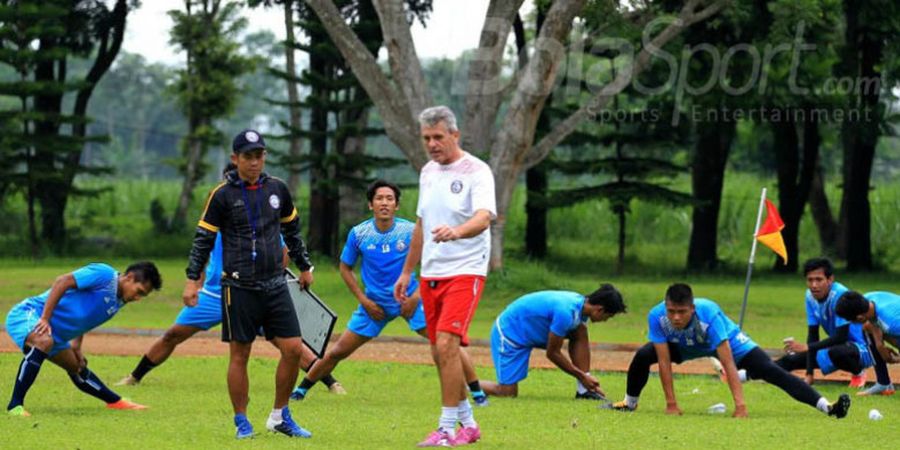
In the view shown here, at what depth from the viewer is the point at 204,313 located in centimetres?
1409

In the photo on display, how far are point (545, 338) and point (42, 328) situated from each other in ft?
15.1

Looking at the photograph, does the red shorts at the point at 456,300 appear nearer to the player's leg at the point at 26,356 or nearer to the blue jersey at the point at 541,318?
the player's leg at the point at 26,356

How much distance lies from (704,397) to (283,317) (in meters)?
5.05

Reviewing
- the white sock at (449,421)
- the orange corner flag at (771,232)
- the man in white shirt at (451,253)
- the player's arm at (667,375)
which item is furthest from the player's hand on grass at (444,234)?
the orange corner flag at (771,232)

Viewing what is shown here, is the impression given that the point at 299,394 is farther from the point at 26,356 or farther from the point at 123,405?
the point at 26,356

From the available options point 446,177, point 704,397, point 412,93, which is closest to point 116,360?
point 704,397

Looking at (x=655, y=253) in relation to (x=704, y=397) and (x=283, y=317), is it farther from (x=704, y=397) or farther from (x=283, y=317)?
(x=283, y=317)

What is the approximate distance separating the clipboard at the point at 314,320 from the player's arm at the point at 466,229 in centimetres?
396

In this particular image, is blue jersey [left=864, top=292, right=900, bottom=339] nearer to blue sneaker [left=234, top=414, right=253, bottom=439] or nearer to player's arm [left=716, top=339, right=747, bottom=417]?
player's arm [left=716, top=339, right=747, bottom=417]

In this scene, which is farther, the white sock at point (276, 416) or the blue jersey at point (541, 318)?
the blue jersey at point (541, 318)

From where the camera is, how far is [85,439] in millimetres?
10164

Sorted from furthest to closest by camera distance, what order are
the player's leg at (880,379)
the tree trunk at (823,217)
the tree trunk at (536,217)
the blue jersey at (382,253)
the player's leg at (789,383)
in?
the tree trunk at (823,217)
the tree trunk at (536,217)
the player's leg at (880,379)
the blue jersey at (382,253)
the player's leg at (789,383)

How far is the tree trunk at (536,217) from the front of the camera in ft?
121

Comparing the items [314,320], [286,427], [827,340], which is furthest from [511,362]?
[286,427]
